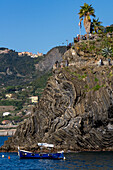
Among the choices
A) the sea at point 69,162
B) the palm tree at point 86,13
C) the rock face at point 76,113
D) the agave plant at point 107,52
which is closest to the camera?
the sea at point 69,162

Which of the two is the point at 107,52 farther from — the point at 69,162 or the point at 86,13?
the point at 69,162

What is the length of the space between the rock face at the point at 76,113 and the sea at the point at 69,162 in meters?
6.46

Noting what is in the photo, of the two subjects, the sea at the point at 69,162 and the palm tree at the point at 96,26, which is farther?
the palm tree at the point at 96,26

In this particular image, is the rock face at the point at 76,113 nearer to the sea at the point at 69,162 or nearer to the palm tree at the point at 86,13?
the sea at the point at 69,162

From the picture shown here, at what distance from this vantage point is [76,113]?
117188 millimetres

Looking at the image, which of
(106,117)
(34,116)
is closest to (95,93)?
(106,117)

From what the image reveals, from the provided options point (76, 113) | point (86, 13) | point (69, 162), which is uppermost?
point (86, 13)

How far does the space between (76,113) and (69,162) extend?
2287cm

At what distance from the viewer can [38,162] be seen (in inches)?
3900

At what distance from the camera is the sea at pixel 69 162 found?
90.1m

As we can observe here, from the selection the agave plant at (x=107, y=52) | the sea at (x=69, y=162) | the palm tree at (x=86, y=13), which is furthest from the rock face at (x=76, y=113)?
the palm tree at (x=86, y=13)

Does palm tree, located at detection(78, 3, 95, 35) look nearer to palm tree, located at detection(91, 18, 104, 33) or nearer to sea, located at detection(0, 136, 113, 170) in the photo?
palm tree, located at detection(91, 18, 104, 33)

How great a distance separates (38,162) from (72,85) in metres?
30.7

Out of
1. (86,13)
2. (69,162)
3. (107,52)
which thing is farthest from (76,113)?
(86,13)
